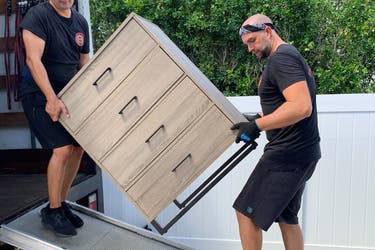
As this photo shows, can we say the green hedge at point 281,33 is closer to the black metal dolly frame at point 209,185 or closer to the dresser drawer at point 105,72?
the black metal dolly frame at point 209,185

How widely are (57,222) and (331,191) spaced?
2.17 meters

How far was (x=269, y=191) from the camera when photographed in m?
2.36

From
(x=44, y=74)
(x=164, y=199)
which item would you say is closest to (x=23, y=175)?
(x=44, y=74)

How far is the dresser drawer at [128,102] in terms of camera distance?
84.5 inches

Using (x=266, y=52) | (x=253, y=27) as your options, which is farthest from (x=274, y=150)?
(x=253, y=27)

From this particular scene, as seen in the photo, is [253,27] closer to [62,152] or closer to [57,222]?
[62,152]

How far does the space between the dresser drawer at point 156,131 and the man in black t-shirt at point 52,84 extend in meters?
0.38

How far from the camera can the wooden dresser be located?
6.98 feet

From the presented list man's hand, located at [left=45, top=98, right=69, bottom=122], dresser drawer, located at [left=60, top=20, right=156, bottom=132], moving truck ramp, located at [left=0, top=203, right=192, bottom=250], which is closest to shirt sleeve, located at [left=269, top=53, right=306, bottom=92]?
dresser drawer, located at [left=60, top=20, right=156, bottom=132]

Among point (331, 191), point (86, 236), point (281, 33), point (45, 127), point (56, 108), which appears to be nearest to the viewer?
point (56, 108)

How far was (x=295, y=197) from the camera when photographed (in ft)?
8.48

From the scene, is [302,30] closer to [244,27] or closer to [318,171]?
[318,171]

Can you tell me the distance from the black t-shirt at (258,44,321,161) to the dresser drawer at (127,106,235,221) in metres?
0.38

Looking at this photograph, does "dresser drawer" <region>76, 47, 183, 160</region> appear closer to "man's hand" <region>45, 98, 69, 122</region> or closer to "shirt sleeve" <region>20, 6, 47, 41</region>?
"man's hand" <region>45, 98, 69, 122</region>
